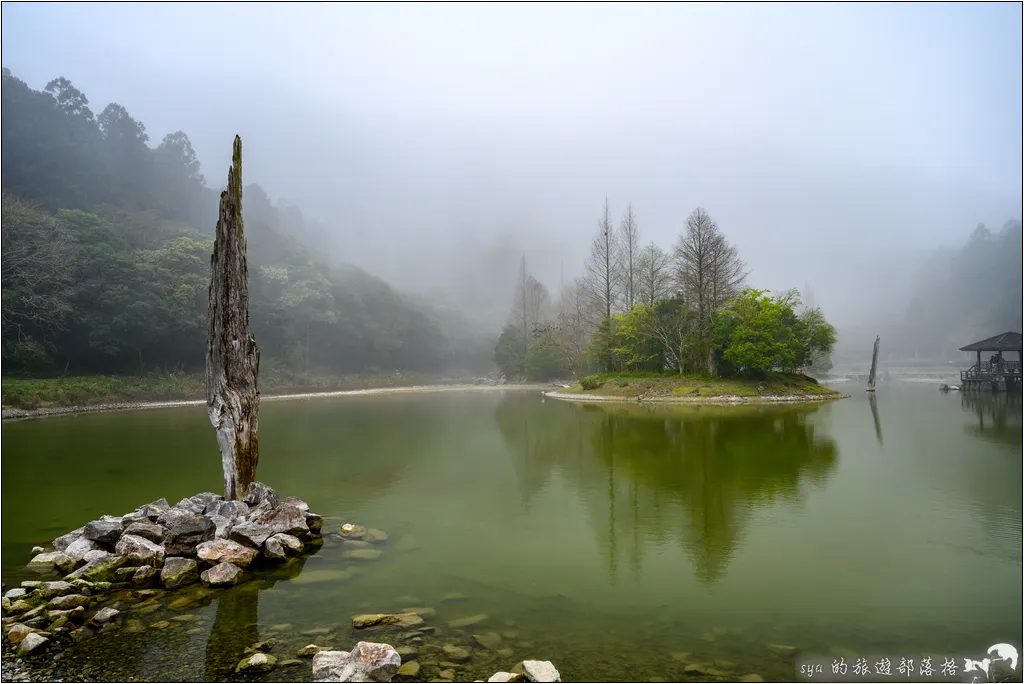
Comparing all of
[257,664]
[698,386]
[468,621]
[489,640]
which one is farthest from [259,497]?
[698,386]

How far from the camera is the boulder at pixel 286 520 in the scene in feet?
19.2

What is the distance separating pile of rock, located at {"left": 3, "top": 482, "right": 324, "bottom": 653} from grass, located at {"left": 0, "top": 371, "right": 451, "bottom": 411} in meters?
12.9

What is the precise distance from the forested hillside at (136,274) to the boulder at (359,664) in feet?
85.8

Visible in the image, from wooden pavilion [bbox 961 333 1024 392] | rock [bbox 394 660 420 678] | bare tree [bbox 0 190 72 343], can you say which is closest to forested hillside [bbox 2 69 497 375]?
bare tree [bbox 0 190 72 343]

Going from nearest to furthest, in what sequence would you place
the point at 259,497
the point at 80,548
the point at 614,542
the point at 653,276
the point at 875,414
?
the point at 80,548 < the point at 614,542 < the point at 259,497 < the point at 875,414 < the point at 653,276

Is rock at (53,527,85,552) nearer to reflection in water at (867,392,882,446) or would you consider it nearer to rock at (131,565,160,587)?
rock at (131,565,160,587)

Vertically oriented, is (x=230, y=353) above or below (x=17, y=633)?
above

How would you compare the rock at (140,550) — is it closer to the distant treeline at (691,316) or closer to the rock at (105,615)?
the rock at (105,615)

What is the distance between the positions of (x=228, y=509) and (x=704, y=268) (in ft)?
87.6

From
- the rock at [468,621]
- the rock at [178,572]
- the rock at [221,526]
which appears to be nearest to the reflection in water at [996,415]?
the rock at [468,621]

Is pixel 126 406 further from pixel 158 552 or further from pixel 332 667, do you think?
pixel 332 667

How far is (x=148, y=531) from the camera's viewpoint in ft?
18.0

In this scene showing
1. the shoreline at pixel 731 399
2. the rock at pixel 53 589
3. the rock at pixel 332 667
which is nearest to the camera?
the rock at pixel 332 667

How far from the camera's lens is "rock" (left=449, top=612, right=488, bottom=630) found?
12.8 feet
